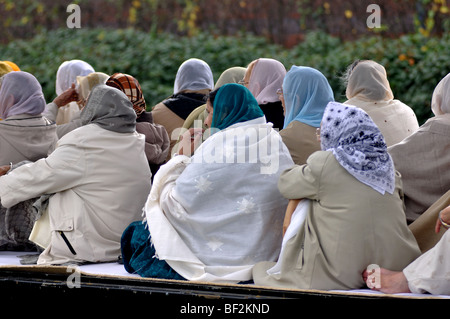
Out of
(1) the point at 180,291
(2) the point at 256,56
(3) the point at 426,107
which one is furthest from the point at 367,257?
(2) the point at 256,56

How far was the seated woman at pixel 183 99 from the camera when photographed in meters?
5.92

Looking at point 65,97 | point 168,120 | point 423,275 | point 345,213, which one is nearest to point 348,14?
point 168,120

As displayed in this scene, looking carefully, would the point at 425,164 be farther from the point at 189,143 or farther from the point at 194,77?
the point at 194,77

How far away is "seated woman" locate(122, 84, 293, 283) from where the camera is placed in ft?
13.0

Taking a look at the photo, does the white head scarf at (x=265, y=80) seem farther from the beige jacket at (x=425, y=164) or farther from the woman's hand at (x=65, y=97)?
the beige jacket at (x=425, y=164)

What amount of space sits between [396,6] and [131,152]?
609 cm

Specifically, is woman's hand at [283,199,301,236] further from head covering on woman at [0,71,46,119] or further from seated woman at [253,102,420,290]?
head covering on woman at [0,71,46,119]

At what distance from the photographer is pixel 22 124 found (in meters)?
5.06

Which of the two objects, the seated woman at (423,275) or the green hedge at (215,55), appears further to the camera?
the green hedge at (215,55)

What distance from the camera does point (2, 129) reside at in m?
5.01

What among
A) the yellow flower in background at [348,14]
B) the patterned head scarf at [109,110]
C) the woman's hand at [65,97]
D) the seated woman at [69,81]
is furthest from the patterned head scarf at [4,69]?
the yellow flower in background at [348,14]

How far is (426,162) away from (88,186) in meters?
1.96

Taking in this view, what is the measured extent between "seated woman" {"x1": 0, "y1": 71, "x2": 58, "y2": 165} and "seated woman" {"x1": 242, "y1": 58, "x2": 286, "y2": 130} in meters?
1.56

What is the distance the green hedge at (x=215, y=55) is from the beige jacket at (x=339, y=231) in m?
4.53
